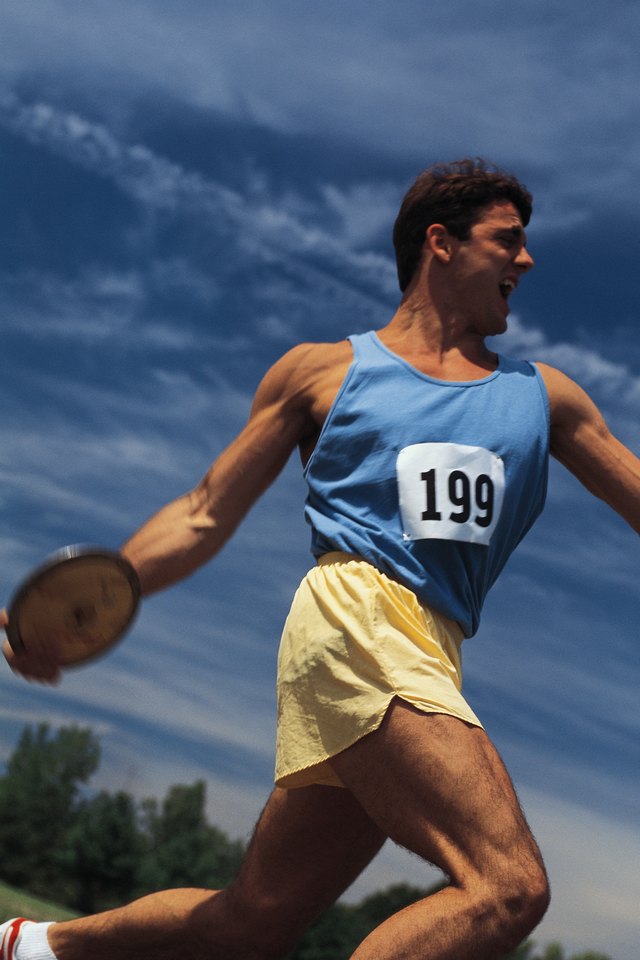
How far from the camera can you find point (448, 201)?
425 centimetres

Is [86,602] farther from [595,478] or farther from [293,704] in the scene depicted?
[595,478]

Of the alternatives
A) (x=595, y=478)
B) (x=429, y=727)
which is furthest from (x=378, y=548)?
(x=595, y=478)

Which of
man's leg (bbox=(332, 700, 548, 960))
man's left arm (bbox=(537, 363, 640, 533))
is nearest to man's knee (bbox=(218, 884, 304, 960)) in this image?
man's leg (bbox=(332, 700, 548, 960))

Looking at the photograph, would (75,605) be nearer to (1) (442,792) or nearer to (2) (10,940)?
(1) (442,792)

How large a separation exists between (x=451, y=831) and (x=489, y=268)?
6.54 feet

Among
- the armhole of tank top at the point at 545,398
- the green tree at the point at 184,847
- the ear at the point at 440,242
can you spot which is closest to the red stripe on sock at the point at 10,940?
the armhole of tank top at the point at 545,398

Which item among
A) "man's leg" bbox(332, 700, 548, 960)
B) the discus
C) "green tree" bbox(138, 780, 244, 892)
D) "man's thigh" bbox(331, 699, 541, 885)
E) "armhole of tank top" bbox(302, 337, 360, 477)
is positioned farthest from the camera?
"green tree" bbox(138, 780, 244, 892)

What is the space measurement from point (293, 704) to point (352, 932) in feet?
223

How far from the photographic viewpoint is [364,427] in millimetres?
3820

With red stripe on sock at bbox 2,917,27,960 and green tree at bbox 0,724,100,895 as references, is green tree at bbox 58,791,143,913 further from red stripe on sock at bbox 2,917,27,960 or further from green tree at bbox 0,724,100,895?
red stripe on sock at bbox 2,917,27,960

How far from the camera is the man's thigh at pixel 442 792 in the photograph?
306 cm

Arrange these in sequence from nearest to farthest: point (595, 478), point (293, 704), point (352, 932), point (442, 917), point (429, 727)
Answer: point (442, 917) → point (429, 727) → point (293, 704) → point (595, 478) → point (352, 932)

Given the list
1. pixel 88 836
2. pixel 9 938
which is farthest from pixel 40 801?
pixel 9 938

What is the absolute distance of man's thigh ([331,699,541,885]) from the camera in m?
3.06
